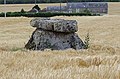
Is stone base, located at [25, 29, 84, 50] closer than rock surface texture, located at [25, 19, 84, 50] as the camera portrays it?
No

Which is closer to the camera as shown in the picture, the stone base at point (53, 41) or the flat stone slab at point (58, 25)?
the flat stone slab at point (58, 25)

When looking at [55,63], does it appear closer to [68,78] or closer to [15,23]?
[68,78]

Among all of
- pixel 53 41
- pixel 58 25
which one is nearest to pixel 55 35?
pixel 53 41

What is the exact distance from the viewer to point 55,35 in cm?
1750

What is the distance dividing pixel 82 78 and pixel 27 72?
472mm

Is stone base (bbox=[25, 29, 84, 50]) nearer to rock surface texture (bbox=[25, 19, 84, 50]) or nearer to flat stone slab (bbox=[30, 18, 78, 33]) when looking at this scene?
rock surface texture (bbox=[25, 19, 84, 50])

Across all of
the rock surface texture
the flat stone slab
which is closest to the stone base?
the rock surface texture

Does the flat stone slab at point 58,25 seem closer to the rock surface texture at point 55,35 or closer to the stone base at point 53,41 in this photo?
the rock surface texture at point 55,35

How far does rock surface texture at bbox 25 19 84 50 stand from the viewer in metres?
16.9

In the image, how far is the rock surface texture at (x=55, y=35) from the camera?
16.9 meters

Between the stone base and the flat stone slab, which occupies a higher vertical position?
the flat stone slab

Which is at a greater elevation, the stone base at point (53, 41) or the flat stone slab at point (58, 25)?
the flat stone slab at point (58, 25)

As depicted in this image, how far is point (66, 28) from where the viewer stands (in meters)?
17.0

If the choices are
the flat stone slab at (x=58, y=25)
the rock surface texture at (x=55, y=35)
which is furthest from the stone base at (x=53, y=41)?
the flat stone slab at (x=58, y=25)
